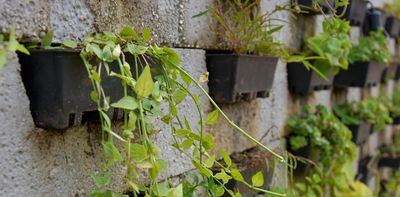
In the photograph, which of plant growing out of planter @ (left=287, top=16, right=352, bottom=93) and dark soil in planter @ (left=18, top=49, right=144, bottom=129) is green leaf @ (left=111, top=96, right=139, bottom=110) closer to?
dark soil in planter @ (left=18, top=49, right=144, bottom=129)

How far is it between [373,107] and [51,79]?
2.56m

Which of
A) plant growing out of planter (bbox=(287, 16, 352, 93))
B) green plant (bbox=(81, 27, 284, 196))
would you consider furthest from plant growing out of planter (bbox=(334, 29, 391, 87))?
green plant (bbox=(81, 27, 284, 196))

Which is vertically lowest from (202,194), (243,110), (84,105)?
(202,194)

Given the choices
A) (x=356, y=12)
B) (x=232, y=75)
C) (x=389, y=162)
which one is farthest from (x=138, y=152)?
(x=389, y=162)

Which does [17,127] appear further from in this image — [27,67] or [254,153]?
[254,153]

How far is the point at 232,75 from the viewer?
5.54 ft

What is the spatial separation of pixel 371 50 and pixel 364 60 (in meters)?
0.10

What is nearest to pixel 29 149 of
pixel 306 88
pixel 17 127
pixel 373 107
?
pixel 17 127

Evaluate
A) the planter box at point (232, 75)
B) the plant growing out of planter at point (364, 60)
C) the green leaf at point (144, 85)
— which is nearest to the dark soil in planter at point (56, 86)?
the green leaf at point (144, 85)

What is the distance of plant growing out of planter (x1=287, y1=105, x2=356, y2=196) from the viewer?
2408 mm

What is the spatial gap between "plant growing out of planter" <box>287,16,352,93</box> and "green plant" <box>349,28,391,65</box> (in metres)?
0.39

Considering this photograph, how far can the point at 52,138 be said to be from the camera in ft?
3.78

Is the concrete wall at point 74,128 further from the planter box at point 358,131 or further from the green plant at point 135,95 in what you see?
the planter box at point 358,131

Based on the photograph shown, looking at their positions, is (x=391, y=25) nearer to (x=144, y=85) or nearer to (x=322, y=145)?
(x=322, y=145)
